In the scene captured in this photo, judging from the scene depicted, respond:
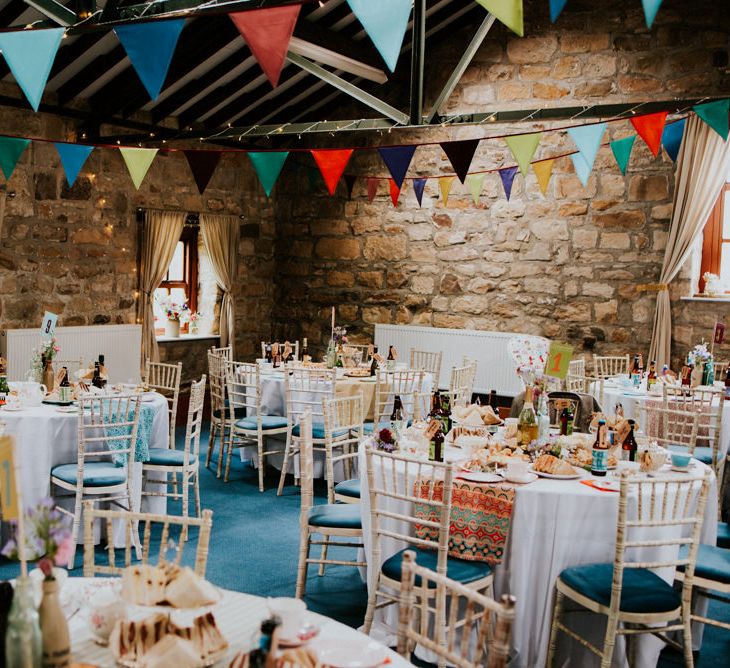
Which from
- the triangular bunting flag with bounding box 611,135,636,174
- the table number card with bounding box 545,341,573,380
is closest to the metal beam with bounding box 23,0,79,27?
the table number card with bounding box 545,341,573,380

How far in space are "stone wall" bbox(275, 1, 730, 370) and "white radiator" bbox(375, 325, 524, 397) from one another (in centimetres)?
14

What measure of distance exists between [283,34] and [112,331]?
17.7 ft

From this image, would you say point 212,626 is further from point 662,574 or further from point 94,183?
point 94,183

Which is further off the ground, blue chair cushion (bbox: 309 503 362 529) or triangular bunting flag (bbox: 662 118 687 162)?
triangular bunting flag (bbox: 662 118 687 162)

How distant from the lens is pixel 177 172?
8750 mm

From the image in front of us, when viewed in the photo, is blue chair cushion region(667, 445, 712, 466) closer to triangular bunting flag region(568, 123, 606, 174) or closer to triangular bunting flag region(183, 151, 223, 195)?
triangular bunting flag region(568, 123, 606, 174)

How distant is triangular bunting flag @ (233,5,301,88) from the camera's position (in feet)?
10.8

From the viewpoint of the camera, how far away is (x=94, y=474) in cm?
438

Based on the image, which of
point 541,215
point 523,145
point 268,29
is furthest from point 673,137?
point 268,29

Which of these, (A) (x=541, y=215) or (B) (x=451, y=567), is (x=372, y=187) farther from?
(B) (x=451, y=567)

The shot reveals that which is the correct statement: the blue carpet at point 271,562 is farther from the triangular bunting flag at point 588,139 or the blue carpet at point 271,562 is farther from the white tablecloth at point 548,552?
the triangular bunting flag at point 588,139

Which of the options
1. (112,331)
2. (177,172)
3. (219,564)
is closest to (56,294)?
(112,331)

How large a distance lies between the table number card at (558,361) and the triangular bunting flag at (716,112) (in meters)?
2.02

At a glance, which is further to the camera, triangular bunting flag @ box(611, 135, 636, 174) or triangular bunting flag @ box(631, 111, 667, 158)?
triangular bunting flag @ box(611, 135, 636, 174)
